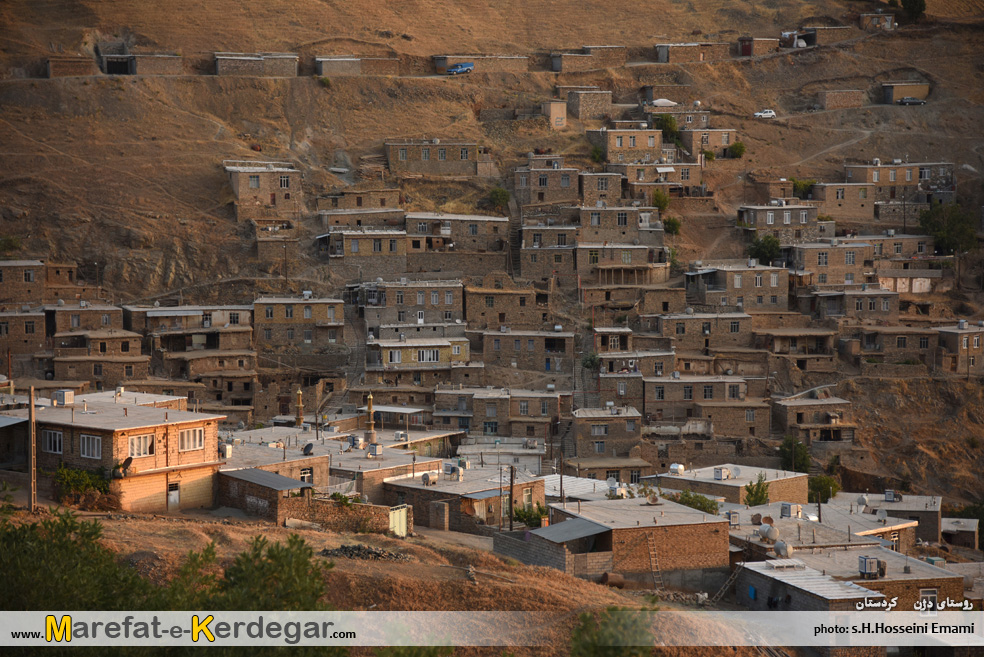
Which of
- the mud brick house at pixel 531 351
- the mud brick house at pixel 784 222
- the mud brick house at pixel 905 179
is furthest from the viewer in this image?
the mud brick house at pixel 905 179

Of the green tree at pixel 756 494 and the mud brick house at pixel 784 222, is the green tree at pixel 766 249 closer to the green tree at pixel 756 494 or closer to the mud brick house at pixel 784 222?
the mud brick house at pixel 784 222

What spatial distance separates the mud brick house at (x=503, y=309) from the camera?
53438 mm

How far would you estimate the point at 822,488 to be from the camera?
1769 inches

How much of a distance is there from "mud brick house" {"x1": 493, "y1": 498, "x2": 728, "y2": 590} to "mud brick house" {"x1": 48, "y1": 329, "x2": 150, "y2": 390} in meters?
22.1

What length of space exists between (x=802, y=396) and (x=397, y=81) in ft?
81.6

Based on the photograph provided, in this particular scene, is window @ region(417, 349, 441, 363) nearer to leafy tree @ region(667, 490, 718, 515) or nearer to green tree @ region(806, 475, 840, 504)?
green tree @ region(806, 475, 840, 504)

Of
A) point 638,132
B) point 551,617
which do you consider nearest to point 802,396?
point 638,132

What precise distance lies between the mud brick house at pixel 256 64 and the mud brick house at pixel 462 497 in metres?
31.4

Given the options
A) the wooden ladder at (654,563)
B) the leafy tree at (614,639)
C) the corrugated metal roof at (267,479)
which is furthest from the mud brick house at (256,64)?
the leafy tree at (614,639)

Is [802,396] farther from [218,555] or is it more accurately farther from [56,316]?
[218,555]

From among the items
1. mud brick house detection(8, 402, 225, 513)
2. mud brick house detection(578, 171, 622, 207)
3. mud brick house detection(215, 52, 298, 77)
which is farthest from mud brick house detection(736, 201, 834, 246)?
mud brick house detection(8, 402, 225, 513)

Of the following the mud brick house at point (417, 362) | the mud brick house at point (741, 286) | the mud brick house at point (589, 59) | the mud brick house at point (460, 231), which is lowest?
the mud brick house at point (417, 362)

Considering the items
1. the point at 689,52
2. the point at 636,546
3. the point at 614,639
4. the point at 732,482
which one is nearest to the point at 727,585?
the point at 636,546

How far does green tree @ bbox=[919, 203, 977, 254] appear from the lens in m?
59.7
